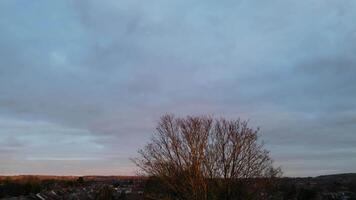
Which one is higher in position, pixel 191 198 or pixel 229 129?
pixel 229 129

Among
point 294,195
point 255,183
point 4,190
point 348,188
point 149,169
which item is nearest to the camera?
point 255,183

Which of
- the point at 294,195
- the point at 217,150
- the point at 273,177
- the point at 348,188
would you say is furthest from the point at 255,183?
the point at 348,188

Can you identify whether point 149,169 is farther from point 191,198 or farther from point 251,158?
point 251,158

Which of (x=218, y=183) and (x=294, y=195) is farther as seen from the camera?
(x=294, y=195)

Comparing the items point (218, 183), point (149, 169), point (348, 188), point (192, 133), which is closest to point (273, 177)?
point (218, 183)

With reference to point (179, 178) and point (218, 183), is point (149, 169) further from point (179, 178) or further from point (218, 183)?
point (218, 183)

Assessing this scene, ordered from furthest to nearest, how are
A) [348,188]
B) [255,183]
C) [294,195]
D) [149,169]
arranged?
[348,188] < [294,195] < [149,169] < [255,183]

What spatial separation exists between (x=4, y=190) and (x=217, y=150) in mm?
66230

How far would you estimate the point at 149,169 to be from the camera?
26.4 metres

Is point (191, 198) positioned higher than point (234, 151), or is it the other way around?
point (234, 151)

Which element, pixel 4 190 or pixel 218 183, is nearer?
pixel 218 183

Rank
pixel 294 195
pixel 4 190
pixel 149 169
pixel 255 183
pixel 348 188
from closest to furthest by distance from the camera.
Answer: pixel 255 183
pixel 149 169
pixel 294 195
pixel 348 188
pixel 4 190

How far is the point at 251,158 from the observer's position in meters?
25.1

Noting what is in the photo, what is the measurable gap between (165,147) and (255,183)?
501cm
